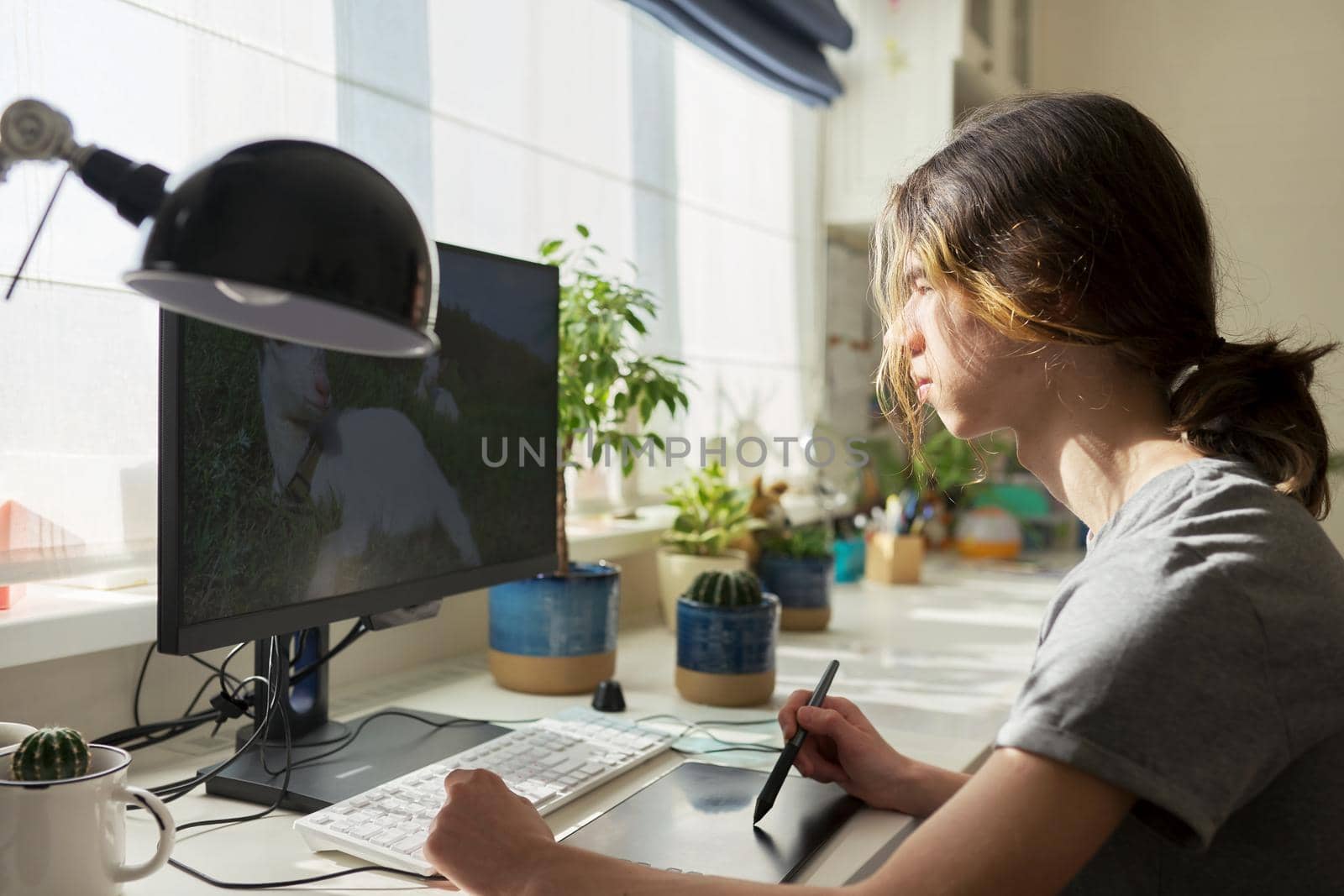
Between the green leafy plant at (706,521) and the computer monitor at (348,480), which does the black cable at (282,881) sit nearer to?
the computer monitor at (348,480)

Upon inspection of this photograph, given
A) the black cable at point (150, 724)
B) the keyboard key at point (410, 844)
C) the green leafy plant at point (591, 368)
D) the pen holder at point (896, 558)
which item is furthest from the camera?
the pen holder at point (896, 558)

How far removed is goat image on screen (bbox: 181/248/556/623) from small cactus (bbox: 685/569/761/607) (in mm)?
199

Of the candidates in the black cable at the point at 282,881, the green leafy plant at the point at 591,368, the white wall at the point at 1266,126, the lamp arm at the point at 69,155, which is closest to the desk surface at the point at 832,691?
the black cable at the point at 282,881

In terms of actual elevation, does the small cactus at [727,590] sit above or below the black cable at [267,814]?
above

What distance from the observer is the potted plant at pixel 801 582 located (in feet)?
6.32

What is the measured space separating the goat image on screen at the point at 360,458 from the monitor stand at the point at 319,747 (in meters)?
0.15

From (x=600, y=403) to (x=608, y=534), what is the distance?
360 mm

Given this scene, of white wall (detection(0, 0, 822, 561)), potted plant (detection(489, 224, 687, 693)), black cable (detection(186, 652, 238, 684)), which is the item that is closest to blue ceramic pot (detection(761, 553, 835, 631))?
potted plant (detection(489, 224, 687, 693))

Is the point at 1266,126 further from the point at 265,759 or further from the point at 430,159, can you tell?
the point at 265,759

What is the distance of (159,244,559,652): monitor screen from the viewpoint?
870 millimetres

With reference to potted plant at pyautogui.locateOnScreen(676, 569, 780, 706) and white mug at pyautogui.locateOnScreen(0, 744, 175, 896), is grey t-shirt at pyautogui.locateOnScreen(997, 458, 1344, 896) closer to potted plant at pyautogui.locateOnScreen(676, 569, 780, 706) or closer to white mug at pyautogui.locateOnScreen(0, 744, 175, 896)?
white mug at pyautogui.locateOnScreen(0, 744, 175, 896)

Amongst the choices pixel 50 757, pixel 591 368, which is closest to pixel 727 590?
pixel 591 368

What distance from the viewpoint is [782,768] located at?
0.98 metres

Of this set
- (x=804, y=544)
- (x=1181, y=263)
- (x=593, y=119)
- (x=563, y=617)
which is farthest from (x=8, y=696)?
(x=593, y=119)
